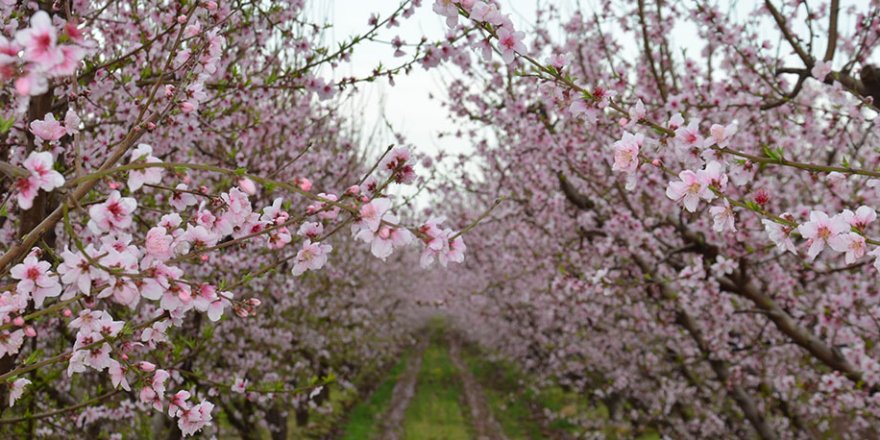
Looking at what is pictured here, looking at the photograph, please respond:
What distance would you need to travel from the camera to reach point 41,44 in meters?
1.31

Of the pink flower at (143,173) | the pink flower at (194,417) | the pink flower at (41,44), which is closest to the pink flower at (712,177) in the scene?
the pink flower at (143,173)

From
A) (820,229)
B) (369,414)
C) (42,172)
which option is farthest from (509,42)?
(369,414)

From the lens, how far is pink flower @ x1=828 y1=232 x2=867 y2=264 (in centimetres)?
186

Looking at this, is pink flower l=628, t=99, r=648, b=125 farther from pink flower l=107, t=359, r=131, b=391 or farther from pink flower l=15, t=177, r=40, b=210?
pink flower l=107, t=359, r=131, b=391

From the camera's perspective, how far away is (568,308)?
1219 cm

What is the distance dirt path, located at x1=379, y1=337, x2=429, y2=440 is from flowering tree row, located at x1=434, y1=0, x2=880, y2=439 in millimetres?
4474

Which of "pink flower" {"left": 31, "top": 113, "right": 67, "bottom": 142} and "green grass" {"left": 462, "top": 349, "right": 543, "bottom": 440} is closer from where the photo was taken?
"pink flower" {"left": 31, "top": 113, "right": 67, "bottom": 142}

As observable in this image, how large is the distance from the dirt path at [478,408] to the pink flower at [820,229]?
12377mm

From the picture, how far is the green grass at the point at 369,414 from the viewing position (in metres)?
13.1

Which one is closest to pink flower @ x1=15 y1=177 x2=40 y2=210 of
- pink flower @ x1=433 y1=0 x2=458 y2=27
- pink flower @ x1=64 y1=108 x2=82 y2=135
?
pink flower @ x1=64 y1=108 x2=82 y2=135

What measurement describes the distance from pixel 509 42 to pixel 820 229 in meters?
1.34

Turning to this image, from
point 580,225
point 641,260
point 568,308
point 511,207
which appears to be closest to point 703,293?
point 641,260

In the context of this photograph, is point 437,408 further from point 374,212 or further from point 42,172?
point 42,172

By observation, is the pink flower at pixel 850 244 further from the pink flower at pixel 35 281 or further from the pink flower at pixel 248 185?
the pink flower at pixel 35 281
